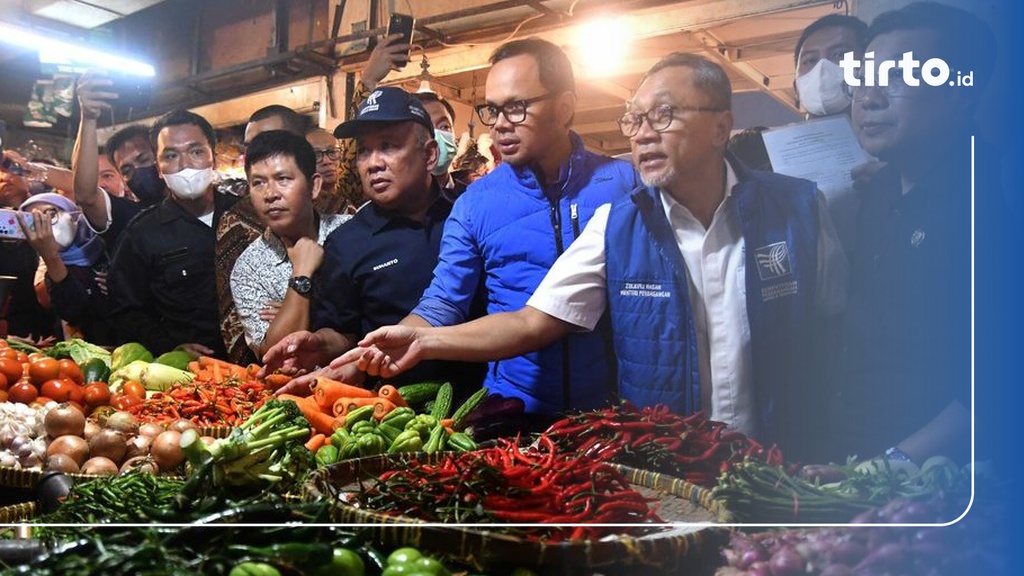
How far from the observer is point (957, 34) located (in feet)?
5.76

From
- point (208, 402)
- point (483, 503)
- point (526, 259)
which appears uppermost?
point (526, 259)

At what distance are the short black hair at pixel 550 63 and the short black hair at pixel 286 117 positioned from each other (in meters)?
0.66

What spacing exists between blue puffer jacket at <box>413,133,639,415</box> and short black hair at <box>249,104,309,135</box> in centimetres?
49

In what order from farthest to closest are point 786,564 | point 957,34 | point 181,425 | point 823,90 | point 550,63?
point 181,425 < point 550,63 < point 823,90 < point 957,34 < point 786,564

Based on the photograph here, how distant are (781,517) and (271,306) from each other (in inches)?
58.1

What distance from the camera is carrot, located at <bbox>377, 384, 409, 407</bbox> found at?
7.88 ft

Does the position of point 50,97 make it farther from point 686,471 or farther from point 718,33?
point 686,471

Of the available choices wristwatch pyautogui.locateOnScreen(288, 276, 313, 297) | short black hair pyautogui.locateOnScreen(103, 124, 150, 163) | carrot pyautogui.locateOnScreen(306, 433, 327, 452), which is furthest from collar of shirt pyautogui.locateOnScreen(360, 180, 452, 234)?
short black hair pyautogui.locateOnScreen(103, 124, 150, 163)

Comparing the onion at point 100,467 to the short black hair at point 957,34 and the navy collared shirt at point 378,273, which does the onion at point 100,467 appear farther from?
the short black hair at point 957,34

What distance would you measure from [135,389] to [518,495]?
161cm

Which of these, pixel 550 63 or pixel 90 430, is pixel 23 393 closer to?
pixel 90 430

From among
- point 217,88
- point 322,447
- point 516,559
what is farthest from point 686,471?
point 217,88

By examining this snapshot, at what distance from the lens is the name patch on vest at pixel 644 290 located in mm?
1984

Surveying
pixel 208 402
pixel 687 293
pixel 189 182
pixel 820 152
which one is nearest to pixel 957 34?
pixel 820 152
